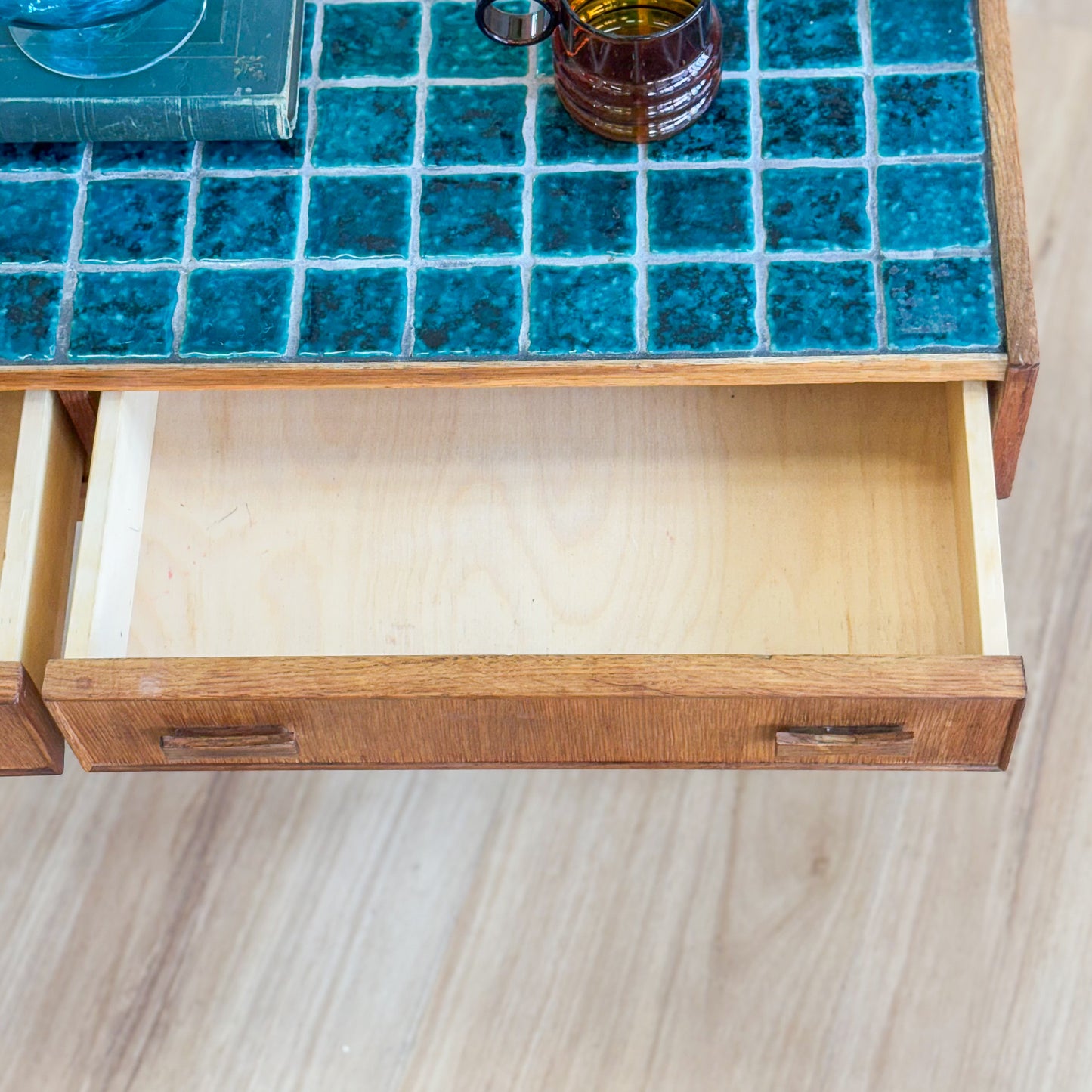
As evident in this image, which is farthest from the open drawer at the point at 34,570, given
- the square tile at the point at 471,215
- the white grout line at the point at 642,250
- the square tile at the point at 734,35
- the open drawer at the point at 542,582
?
the square tile at the point at 734,35

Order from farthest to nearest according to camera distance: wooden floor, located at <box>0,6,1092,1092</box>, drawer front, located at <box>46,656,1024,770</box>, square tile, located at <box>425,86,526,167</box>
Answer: wooden floor, located at <box>0,6,1092,1092</box>
square tile, located at <box>425,86,526,167</box>
drawer front, located at <box>46,656,1024,770</box>

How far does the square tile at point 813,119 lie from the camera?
2.55ft

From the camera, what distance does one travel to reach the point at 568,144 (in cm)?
79

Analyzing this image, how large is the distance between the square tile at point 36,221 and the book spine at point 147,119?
0.10 feet

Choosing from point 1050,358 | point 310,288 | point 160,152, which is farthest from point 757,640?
point 1050,358

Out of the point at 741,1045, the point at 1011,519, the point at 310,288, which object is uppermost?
the point at 1011,519

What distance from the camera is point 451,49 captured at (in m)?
0.82

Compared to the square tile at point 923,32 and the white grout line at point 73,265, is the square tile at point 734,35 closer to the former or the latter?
the square tile at point 923,32

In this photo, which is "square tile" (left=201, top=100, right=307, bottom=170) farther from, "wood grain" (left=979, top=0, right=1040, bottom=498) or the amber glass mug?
"wood grain" (left=979, top=0, right=1040, bottom=498)

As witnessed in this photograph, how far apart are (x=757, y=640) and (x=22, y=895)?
2.26 feet

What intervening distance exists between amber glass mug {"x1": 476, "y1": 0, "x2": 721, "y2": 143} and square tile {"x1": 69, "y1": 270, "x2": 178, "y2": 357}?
0.24 metres

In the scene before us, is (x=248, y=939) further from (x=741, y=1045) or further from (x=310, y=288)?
(x=310, y=288)

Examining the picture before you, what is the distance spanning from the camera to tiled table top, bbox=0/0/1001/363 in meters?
0.74

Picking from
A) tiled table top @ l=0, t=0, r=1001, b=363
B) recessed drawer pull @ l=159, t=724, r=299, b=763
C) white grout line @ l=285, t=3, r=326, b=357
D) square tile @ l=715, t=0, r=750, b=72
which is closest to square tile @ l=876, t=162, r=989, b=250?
tiled table top @ l=0, t=0, r=1001, b=363
